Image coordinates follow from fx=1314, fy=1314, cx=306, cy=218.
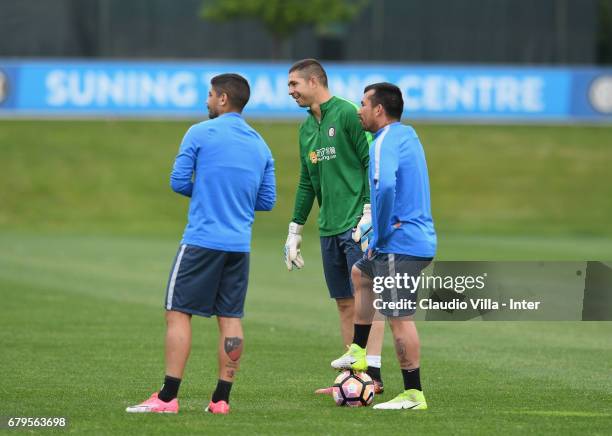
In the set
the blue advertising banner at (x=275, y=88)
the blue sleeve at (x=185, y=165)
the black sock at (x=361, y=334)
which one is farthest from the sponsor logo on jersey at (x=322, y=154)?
the blue advertising banner at (x=275, y=88)

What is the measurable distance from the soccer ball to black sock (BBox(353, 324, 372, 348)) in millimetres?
358

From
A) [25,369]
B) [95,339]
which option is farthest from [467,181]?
[25,369]

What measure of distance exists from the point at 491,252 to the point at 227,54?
22773 mm

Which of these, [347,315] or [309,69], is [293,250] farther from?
[309,69]

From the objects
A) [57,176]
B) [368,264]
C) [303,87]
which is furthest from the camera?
[57,176]

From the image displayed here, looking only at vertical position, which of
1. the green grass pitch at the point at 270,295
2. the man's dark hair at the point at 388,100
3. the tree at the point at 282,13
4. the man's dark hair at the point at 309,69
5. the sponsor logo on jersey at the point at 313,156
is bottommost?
the green grass pitch at the point at 270,295

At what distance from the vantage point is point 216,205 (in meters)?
8.66

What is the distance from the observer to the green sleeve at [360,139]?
9.95m

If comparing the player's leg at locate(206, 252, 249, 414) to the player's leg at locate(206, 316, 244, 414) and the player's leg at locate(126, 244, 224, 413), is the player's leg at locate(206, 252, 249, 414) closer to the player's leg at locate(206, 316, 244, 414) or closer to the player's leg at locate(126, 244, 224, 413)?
the player's leg at locate(206, 316, 244, 414)

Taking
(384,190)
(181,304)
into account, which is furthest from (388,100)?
(181,304)

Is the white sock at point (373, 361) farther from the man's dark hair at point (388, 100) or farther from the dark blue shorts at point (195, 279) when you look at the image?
the man's dark hair at point (388, 100)

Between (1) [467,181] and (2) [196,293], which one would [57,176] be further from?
(2) [196,293]

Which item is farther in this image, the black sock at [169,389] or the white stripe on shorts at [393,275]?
the white stripe on shorts at [393,275]

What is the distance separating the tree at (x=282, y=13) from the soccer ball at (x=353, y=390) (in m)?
35.8
